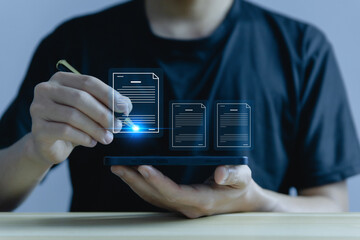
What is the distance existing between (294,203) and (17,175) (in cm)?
33

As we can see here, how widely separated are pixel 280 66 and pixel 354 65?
0.31 ft

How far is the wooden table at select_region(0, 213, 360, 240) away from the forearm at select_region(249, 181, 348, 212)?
0.06 meters

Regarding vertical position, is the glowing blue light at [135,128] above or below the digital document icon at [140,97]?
below

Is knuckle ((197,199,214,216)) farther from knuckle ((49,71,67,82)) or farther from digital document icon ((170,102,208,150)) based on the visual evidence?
knuckle ((49,71,67,82))

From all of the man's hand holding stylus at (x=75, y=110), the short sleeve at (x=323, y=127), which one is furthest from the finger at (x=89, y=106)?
the short sleeve at (x=323, y=127)

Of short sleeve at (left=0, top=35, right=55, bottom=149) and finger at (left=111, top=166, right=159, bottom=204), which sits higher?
short sleeve at (left=0, top=35, right=55, bottom=149)

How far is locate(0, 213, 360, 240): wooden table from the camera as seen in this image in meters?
0.34

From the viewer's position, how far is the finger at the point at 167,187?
37 centimetres

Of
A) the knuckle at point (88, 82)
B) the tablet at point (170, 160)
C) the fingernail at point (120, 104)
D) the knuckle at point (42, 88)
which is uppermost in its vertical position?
the knuckle at point (88, 82)

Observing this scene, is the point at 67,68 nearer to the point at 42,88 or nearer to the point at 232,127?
the point at 42,88

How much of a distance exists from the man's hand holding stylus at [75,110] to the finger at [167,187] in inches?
2.1

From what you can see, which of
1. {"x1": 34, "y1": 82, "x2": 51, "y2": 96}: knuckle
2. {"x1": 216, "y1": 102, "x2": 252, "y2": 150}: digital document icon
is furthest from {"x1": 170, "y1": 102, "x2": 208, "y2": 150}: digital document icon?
{"x1": 34, "y1": 82, "x2": 51, "y2": 96}: knuckle

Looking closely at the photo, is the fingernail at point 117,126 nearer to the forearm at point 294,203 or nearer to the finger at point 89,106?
the finger at point 89,106

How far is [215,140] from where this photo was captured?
0.41 metres
